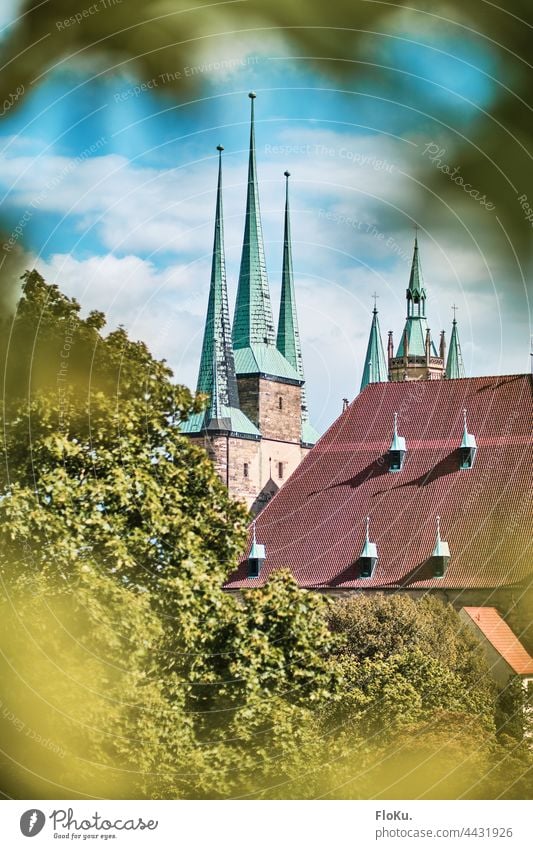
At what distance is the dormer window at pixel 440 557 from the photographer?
127 feet

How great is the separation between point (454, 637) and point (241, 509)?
37.3ft

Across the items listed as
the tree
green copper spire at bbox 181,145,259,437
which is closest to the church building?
green copper spire at bbox 181,145,259,437

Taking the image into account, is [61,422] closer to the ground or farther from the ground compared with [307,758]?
farther from the ground

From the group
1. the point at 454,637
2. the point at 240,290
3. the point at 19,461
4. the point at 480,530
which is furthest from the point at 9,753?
the point at 240,290

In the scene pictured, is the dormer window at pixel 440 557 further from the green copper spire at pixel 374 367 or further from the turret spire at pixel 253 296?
the green copper spire at pixel 374 367

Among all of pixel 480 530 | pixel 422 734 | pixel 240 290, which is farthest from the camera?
pixel 240 290

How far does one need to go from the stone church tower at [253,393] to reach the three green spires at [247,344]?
0.09 feet

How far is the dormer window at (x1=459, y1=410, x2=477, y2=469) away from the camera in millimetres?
40531

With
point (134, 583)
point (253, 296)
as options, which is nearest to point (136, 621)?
point (134, 583)

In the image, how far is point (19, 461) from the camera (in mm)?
19047

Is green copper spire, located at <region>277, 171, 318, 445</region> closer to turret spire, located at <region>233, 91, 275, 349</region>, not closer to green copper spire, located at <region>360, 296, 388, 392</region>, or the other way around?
turret spire, located at <region>233, 91, 275, 349</region>

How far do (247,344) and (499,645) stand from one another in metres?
21.2
